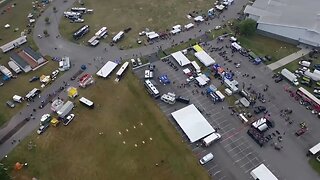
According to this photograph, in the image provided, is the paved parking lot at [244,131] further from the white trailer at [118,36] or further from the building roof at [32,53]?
the building roof at [32,53]

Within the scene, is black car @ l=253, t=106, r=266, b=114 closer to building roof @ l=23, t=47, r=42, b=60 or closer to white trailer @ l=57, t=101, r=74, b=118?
white trailer @ l=57, t=101, r=74, b=118

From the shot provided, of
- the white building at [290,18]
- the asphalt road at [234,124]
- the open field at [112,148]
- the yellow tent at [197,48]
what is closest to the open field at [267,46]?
the white building at [290,18]

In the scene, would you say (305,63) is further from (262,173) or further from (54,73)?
(54,73)

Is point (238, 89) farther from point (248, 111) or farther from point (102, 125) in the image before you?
point (102, 125)

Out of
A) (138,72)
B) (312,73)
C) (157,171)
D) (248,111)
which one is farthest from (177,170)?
(312,73)

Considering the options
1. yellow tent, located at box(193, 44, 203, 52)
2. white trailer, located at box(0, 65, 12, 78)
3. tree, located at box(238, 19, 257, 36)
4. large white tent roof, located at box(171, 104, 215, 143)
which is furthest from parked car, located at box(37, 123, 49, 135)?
tree, located at box(238, 19, 257, 36)

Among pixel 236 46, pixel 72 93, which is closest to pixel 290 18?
pixel 236 46
